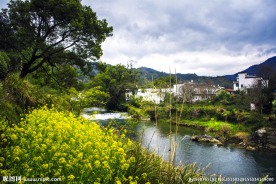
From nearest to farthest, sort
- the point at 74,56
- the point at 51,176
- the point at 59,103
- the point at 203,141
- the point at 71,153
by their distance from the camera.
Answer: the point at 51,176
the point at 71,153
the point at 59,103
the point at 74,56
the point at 203,141

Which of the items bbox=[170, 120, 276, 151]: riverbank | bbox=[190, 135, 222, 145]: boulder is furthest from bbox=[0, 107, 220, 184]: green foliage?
bbox=[190, 135, 222, 145]: boulder

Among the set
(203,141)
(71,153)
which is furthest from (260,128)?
(71,153)

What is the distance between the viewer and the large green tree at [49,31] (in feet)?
45.4

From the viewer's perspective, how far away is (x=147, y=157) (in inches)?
218

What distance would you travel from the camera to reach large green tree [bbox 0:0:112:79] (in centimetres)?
1384

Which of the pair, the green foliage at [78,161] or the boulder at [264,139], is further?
the boulder at [264,139]

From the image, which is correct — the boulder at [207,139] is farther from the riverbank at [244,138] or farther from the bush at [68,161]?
the bush at [68,161]

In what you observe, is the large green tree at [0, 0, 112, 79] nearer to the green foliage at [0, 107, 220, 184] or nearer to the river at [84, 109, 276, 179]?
the river at [84, 109, 276, 179]

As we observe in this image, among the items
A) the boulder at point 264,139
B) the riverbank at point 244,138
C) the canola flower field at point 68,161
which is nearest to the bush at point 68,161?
the canola flower field at point 68,161

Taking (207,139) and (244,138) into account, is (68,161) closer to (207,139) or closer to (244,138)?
(207,139)

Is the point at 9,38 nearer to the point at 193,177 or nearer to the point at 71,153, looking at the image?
the point at 71,153

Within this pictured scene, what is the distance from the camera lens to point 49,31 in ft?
Answer: 48.7

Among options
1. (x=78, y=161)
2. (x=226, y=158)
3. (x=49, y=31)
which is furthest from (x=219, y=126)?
(x=78, y=161)

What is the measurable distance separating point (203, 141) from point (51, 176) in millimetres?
23831
